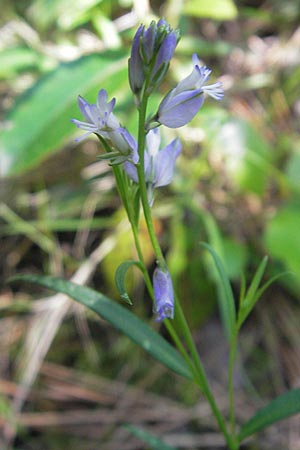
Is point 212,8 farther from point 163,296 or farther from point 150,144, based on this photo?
point 163,296

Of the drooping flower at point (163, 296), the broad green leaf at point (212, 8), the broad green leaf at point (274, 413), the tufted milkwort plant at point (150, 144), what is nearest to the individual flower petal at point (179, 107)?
the tufted milkwort plant at point (150, 144)

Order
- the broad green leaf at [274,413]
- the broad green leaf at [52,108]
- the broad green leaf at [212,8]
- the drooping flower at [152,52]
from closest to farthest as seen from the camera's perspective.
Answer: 1. the drooping flower at [152,52]
2. the broad green leaf at [274,413]
3. the broad green leaf at [52,108]
4. the broad green leaf at [212,8]

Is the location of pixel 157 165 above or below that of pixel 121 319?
above

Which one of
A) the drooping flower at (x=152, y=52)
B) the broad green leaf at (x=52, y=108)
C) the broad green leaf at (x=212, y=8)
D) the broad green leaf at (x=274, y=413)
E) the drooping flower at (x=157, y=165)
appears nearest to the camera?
the drooping flower at (x=152, y=52)

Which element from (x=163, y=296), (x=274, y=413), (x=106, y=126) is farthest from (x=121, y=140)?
(x=274, y=413)

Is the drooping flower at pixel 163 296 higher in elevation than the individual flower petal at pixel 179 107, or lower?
lower

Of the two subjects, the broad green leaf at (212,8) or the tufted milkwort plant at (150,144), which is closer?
the tufted milkwort plant at (150,144)

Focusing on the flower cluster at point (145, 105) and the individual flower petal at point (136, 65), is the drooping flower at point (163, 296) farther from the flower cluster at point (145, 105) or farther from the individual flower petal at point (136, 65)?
the individual flower petal at point (136, 65)
